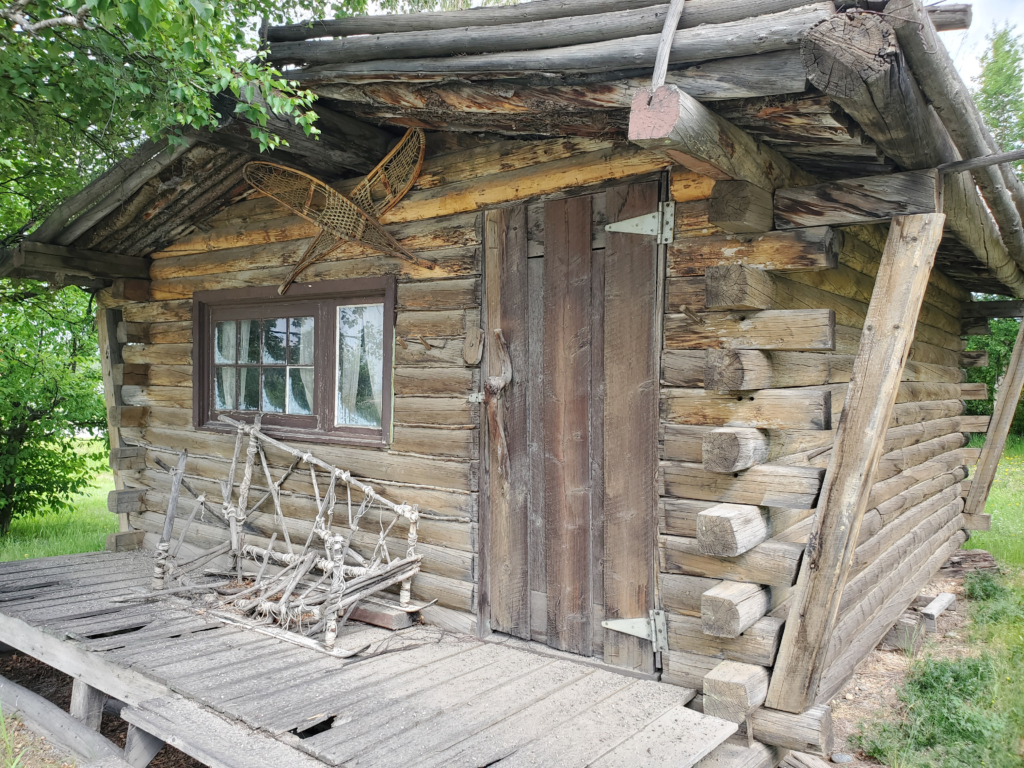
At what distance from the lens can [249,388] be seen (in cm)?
564

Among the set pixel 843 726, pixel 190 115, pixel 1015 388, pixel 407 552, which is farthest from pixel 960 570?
pixel 190 115

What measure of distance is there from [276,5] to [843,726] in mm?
10054

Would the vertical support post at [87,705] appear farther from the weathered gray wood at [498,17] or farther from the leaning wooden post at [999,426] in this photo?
the leaning wooden post at [999,426]

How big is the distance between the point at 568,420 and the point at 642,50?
183cm

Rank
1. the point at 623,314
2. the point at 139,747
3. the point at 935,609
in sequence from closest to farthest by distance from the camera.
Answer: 1. the point at 139,747
2. the point at 623,314
3. the point at 935,609

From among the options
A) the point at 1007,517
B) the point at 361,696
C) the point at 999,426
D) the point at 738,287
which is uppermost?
the point at 738,287

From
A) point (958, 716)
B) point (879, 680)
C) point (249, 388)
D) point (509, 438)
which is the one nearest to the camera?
point (958, 716)

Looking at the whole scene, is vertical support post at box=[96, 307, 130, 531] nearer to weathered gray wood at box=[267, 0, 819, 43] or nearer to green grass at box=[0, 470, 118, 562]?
green grass at box=[0, 470, 118, 562]

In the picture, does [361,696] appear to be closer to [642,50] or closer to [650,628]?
[650,628]

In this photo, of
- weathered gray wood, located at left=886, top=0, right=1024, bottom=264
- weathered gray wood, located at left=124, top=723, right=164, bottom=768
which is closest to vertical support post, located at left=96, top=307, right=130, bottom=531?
weathered gray wood, located at left=124, top=723, right=164, bottom=768

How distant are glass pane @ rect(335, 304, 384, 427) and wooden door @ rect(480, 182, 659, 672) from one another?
0.98 meters

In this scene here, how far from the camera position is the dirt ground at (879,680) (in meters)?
3.96

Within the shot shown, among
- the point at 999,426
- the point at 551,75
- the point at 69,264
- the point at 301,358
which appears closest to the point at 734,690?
the point at 551,75

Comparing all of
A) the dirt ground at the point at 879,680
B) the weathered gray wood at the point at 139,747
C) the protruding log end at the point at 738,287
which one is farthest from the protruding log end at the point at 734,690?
the weathered gray wood at the point at 139,747
